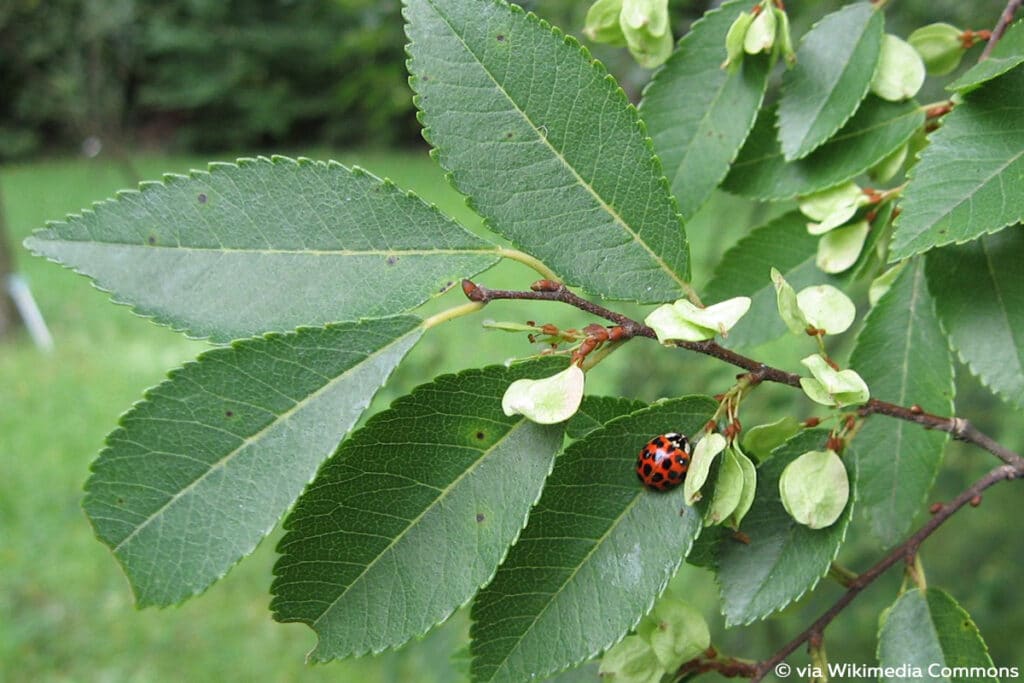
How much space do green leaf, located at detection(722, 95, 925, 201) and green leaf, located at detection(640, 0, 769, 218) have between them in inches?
3.4

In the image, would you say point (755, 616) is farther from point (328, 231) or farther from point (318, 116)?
point (318, 116)

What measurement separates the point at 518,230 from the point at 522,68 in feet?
0.57

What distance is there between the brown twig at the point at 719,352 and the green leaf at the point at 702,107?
0.82 feet

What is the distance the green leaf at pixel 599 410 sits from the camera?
3.37 feet

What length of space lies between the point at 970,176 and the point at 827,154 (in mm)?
254

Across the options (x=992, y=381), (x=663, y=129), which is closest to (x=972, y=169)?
(x=992, y=381)

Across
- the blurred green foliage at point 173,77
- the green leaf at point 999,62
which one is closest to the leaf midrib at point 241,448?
the green leaf at point 999,62

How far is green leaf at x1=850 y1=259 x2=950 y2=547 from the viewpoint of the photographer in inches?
48.0

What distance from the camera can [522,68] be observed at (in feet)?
3.21

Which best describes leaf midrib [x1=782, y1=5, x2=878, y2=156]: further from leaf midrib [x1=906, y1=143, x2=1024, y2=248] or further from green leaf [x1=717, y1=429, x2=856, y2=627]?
green leaf [x1=717, y1=429, x2=856, y2=627]

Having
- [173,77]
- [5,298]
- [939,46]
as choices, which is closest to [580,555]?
[939,46]

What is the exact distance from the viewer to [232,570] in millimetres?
2285

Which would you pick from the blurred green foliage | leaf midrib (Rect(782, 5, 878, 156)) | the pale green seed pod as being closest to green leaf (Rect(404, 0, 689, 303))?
leaf midrib (Rect(782, 5, 878, 156))

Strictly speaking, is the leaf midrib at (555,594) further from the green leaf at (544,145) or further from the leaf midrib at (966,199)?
the leaf midrib at (966,199)
